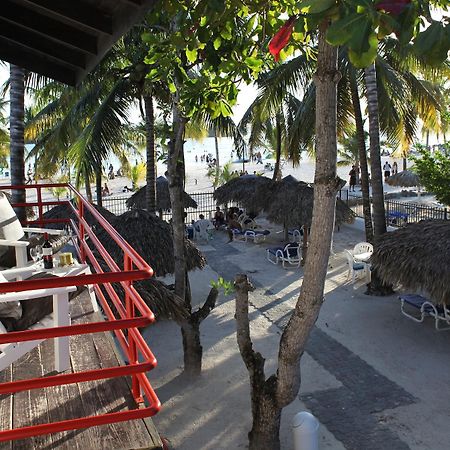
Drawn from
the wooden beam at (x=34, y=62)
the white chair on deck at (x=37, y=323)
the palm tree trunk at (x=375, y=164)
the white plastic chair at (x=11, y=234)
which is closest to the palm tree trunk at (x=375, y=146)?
the palm tree trunk at (x=375, y=164)

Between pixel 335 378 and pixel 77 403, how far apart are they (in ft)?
21.5

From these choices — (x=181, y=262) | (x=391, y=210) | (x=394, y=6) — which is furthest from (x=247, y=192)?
(x=394, y=6)

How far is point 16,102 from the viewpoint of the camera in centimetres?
917

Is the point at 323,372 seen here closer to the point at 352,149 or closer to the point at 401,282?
the point at 401,282

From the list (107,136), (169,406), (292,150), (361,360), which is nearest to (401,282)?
(361,360)

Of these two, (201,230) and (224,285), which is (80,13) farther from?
(201,230)

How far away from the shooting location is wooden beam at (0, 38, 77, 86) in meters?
5.79

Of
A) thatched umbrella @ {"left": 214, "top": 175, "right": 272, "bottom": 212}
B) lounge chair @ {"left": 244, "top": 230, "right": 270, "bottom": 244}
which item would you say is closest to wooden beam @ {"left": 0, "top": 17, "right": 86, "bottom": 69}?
lounge chair @ {"left": 244, "top": 230, "right": 270, "bottom": 244}

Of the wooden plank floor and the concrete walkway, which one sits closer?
the wooden plank floor

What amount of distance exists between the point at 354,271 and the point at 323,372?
18.0ft

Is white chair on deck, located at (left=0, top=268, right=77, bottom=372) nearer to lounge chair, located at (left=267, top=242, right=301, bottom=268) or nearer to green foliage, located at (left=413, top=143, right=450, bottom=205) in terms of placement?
green foliage, located at (left=413, top=143, right=450, bottom=205)

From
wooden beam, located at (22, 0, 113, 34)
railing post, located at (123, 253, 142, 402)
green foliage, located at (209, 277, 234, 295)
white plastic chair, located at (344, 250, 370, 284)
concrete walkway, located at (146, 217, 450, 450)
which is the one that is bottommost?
concrete walkway, located at (146, 217, 450, 450)

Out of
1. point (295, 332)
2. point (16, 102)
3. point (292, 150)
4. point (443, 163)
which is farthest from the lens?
point (292, 150)

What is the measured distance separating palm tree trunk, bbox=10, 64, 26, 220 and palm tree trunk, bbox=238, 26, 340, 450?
16.7 feet
